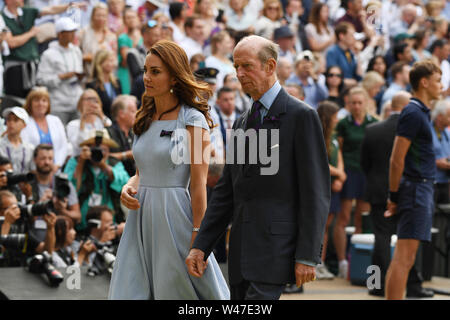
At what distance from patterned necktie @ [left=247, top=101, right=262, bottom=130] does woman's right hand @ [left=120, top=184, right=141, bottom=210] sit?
2.61ft

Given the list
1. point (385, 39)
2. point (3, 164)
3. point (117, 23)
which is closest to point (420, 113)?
point (3, 164)

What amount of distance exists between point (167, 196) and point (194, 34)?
7647 millimetres

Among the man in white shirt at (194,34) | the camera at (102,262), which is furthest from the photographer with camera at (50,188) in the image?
the man in white shirt at (194,34)

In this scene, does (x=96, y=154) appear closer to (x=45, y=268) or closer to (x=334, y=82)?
(x=45, y=268)

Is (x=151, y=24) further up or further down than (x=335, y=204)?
further up

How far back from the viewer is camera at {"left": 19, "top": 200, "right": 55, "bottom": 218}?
737 centimetres

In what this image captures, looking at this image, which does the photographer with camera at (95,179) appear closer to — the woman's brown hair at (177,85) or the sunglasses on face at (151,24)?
the sunglasses on face at (151,24)

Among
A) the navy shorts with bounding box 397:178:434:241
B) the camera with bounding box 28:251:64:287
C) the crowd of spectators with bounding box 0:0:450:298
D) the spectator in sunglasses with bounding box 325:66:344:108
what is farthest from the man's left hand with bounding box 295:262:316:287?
the spectator in sunglasses with bounding box 325:66:344:108

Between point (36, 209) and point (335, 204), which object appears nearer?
point (36, 209)

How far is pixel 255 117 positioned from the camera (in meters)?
4.43

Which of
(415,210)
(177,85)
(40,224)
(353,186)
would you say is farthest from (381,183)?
(177,85)

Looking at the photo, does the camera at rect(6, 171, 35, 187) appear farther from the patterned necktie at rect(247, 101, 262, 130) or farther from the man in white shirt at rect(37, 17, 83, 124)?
the patterned necktie at rect(247, 101, 262, 130)

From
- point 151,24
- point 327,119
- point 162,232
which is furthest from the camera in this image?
point 151,24

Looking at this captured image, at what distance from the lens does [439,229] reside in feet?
36.2
